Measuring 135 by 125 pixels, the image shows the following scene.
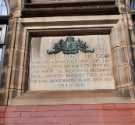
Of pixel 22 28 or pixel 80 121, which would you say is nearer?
pixel 80 121

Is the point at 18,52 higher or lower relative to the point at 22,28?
lower

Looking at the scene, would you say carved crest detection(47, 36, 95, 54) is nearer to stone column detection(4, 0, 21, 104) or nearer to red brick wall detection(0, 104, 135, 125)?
stone column detection(4, 0, 21, 104)

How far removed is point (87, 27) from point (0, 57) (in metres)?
1.63

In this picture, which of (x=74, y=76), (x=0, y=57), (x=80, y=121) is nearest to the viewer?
(x=80, y=121)

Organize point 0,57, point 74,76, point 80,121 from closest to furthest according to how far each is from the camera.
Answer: point 80,121
point 74,76
point 0,57

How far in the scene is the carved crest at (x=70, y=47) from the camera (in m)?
5.16

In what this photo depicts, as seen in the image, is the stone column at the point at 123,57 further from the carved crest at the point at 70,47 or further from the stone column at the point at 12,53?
the stone column at the point at 12,53

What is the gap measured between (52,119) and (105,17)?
2173 millimetres

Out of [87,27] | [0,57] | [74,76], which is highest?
[87,27]

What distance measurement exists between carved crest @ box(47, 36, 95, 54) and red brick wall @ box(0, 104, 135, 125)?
1.08 metres

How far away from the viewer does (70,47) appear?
17.1 ft

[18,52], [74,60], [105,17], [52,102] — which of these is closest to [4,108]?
[52,102]

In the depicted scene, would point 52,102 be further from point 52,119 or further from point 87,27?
point 87,27

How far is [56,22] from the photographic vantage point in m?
5.44
